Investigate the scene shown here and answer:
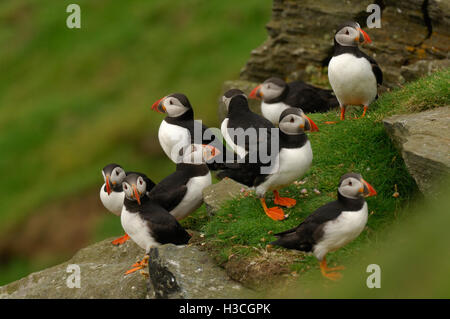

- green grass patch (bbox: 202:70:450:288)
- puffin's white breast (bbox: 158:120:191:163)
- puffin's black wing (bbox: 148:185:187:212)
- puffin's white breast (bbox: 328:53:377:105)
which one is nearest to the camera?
green grass patch (bbox: 202:70:450:288)

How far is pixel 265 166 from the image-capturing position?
6211 millimetres

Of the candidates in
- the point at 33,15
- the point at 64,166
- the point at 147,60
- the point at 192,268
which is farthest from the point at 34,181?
the point at 192,268

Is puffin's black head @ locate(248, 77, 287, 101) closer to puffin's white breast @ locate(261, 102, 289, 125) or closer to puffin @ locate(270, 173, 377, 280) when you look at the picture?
puffin's white breast @ locate(261, 102, 289, 125)

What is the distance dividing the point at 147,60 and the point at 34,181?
503 centimetres

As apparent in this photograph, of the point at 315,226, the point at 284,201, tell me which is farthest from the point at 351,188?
the point at 284,201

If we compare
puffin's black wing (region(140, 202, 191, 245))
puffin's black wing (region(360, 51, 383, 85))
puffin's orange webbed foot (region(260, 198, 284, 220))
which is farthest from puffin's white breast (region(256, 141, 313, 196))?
puffin's black wing (region(360, 51, 383, 85))

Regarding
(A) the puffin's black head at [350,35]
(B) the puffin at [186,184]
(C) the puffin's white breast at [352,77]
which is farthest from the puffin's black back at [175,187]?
(A) the puffin's black head at [350,35]

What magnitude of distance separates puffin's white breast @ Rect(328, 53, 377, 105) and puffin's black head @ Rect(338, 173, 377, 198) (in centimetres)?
256

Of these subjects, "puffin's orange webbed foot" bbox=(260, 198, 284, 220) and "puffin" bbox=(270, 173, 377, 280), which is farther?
"puffin's orange webbed foot" bbox=(260, 198, 284, 220)

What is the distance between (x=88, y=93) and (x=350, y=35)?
1221 centimetres

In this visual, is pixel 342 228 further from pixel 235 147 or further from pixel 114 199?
pixel 114 199

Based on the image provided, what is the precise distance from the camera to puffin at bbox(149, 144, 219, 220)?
23.4 feet

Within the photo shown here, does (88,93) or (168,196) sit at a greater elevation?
(168,196)

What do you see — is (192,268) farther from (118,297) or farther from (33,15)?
(33,15)
